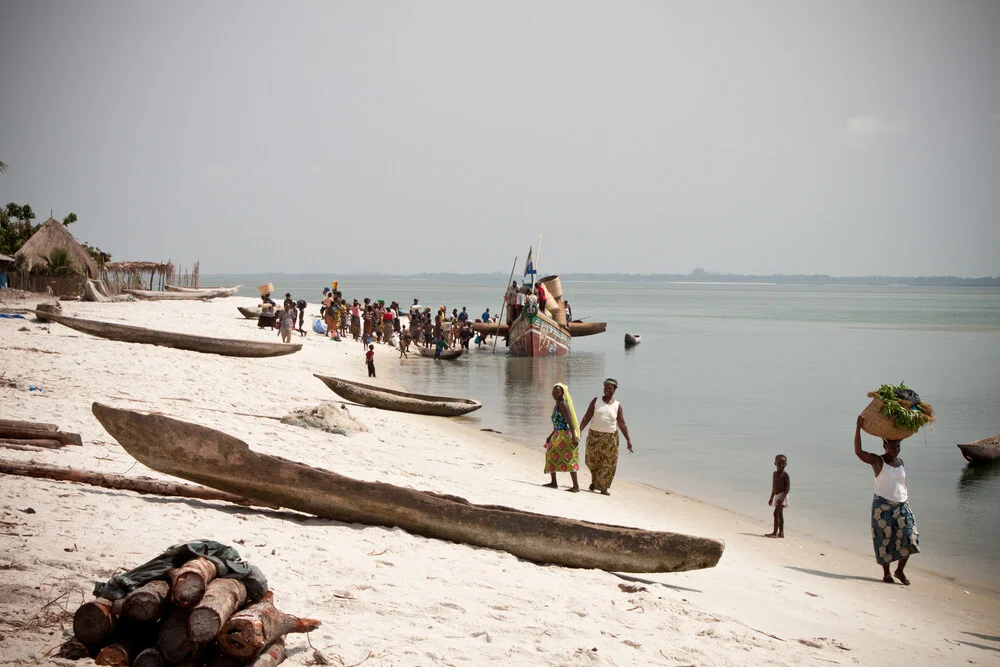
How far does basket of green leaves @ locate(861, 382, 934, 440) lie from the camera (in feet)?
22.4

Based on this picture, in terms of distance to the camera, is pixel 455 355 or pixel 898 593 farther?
pixel 455 355

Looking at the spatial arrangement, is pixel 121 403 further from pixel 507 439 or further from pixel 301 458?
pixel 507 439

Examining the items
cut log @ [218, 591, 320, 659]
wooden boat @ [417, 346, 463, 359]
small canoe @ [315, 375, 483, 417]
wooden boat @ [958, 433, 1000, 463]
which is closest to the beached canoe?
wooden boat @ [417, 346, 463, 359]

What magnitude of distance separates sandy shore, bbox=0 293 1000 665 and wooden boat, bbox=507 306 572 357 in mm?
21796

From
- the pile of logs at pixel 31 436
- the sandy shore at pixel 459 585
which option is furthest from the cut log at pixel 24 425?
the sandy shore at pixel 459 585

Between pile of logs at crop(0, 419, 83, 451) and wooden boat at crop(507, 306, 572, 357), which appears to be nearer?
pile of logs at crop(0, 419, 83, 451)

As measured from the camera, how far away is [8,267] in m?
31.8

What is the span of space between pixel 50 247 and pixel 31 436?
3040 centimetres

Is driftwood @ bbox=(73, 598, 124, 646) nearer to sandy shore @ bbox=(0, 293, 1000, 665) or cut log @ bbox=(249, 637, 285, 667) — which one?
sandy shore @ bbox=(0, 293, 1000, 665)

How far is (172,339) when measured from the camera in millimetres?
16516

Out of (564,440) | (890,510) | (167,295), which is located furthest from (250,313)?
(890,510)

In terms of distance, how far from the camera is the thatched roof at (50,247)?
3181 centimetres

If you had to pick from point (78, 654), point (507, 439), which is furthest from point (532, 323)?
point (78, 654)

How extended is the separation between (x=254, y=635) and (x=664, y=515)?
277 inches
